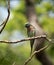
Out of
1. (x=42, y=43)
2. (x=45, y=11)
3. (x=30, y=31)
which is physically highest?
(x=30, y=31)

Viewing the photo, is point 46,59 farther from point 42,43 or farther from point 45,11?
point 45,11

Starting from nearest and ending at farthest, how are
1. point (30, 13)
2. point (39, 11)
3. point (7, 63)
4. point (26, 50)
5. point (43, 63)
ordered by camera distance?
point (7, 63)
point (43, 63)
point (30, 13)
point (26, 50)
point (39, 11)

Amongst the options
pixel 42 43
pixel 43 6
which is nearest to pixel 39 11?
pixel 43 6

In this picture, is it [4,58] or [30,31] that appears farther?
[4,58]

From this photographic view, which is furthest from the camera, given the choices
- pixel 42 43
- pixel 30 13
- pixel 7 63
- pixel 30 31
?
pixel 30 13

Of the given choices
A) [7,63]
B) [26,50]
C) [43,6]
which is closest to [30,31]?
[7,63]

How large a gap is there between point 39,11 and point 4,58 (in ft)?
18.5

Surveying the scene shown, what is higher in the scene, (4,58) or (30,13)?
(4,58)

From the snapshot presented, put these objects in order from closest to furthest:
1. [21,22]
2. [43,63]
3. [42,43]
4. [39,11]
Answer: [42,43], [43,63], [21,22], [39,11]

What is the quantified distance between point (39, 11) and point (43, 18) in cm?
29

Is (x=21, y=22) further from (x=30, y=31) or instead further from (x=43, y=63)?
(x=30, y=31)

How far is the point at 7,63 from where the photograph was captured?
1991mm

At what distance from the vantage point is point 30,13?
5043mm

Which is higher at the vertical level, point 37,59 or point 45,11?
point 37,59
